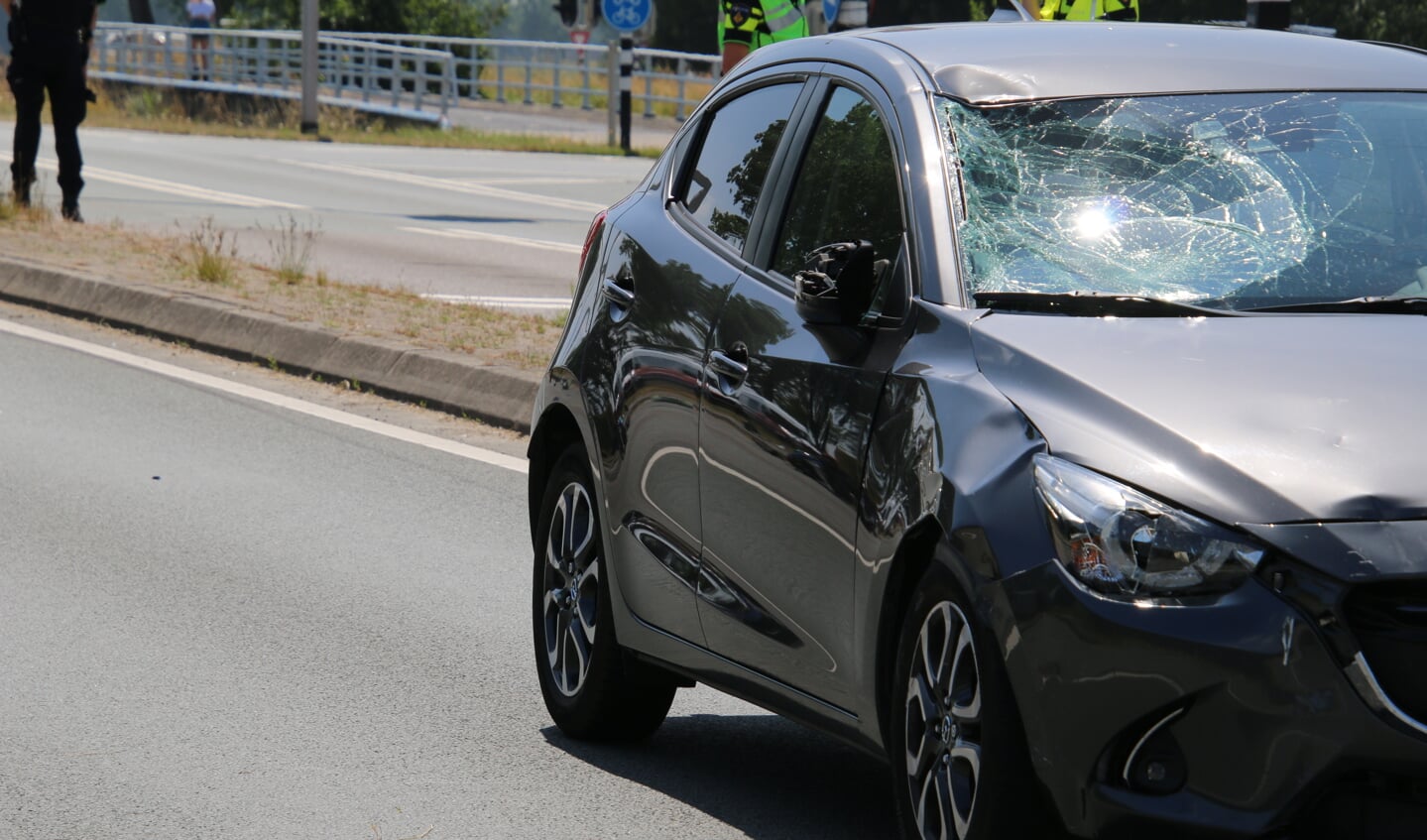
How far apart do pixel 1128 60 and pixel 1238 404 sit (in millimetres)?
1387

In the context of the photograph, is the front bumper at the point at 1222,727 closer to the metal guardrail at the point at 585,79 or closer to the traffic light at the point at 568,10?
the metal guardrail at the point at 585,79

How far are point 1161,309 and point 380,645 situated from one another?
3.03m

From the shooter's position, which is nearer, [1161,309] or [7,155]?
[1161,309]

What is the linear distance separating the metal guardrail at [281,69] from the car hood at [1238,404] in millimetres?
36480

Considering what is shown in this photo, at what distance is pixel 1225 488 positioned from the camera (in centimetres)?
347

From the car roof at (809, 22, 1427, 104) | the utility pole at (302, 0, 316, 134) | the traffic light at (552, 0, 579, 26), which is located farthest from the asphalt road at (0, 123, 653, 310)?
the traffic light at (552, 0, 579, 26)

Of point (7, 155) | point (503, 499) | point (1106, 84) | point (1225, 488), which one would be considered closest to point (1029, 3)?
point (503, 499)

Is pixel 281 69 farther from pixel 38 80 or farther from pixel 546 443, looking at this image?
pixel 546 443

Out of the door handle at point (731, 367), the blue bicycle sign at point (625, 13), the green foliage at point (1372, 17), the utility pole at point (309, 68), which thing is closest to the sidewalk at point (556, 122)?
the blue bicycle sign at point (625, 13)

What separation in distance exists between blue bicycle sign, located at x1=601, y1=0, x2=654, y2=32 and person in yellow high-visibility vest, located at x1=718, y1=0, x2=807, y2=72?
20827mm

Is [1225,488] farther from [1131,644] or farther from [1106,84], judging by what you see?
[1106,84]

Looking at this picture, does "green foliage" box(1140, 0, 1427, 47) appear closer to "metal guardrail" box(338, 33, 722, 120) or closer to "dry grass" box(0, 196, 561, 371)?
"metal guardrail" box(338, 33, 722, 120)

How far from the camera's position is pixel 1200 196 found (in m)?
4.62

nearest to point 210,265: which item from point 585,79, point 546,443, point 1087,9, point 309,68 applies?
point 1087,9
